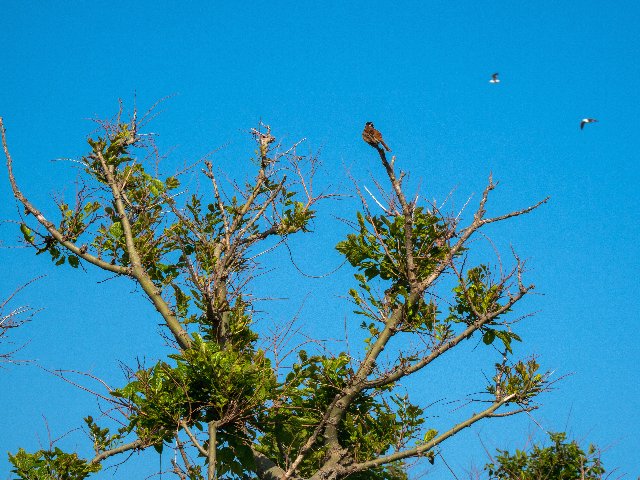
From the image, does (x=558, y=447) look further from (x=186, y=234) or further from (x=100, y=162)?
(x=100, y=162)

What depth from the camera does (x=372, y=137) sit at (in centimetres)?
1048

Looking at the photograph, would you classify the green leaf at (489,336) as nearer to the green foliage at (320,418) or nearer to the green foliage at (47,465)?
the green foliage at (320,418)

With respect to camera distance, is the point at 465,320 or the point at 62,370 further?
the point at 465,320

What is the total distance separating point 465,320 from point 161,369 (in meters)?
3.92

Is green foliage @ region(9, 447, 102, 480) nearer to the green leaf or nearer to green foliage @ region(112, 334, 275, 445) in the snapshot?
green foliage @ region(112, 334, 275, 445)

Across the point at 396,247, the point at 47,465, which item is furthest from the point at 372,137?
Answer: the point at 47,465

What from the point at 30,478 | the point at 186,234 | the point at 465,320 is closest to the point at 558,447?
the point at 465,320

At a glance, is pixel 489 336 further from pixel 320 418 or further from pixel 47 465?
pixel 47 465

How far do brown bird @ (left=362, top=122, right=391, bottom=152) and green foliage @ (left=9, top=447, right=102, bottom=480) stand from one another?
5400 millimetres

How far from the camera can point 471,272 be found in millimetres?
11008

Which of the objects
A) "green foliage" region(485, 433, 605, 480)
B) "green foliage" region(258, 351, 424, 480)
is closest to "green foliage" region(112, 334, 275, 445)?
"green foliage" region(258, 351, 424, 480)

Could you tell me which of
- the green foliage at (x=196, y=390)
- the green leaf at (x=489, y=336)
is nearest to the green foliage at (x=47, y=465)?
the green foliage at (x=196, y=390)

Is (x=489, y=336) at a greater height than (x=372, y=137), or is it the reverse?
(x=372, y=137)

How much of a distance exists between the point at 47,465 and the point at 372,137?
5792 millimetres
